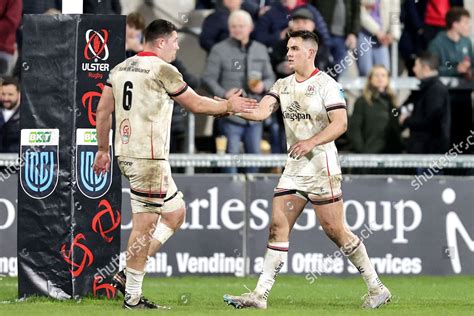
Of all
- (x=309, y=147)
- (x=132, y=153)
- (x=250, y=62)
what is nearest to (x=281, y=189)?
(x=309, y=147)

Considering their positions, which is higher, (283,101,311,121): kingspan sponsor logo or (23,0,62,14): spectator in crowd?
(23,0,62,14): spectator in crowd

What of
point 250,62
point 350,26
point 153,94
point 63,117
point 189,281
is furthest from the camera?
point 350,26

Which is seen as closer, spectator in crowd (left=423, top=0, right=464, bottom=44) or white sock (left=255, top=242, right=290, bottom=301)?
white sock (left=255, top=242, right=290, bottom=301)

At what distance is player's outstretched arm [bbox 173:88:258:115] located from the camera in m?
10.6

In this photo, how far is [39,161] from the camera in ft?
37.8

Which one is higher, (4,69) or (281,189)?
(4,69)

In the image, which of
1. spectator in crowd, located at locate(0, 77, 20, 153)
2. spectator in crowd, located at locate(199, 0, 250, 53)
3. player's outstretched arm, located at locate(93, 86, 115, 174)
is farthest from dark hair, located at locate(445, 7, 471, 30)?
player's outstretched arm, located at locate(93, 86, 115, 174)

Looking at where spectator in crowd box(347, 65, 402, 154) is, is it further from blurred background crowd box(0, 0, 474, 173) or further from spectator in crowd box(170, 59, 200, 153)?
spectator in crowd box(170, 59, 200, 153)

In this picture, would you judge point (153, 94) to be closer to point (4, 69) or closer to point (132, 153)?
point (132, 153)

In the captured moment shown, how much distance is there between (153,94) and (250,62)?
575 centimetres

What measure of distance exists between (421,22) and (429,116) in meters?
1.58

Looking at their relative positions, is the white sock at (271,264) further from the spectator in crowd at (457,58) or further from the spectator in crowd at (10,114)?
the spectator in crowd at (457,58)

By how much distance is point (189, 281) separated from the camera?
15133 mm

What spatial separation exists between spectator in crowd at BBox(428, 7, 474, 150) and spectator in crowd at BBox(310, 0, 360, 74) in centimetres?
109
